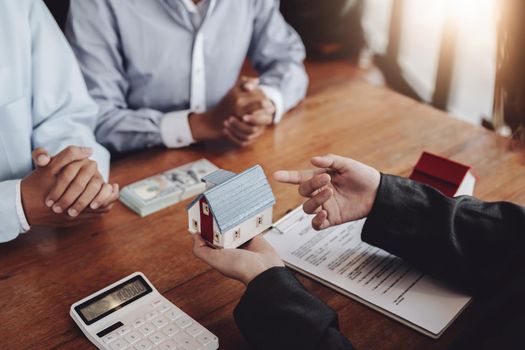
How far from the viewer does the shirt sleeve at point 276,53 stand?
1.67 metres

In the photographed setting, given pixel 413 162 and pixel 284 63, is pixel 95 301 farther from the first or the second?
pixel 284 63

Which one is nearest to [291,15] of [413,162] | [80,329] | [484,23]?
[484,23]

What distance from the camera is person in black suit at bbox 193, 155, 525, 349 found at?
77 centimetres

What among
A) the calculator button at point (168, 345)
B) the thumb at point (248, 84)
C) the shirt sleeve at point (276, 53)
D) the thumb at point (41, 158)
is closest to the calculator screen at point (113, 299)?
the calculator button at point (168, 345)

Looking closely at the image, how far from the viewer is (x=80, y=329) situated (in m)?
0.84

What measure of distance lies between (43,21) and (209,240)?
705mm

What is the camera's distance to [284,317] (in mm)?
770

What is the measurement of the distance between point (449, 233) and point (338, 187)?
0.72 feet

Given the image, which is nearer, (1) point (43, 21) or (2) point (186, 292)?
(2) point (186, 292)

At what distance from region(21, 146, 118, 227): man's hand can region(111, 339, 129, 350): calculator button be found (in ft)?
1.08

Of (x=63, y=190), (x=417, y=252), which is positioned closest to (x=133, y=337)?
(x=63, y=190)

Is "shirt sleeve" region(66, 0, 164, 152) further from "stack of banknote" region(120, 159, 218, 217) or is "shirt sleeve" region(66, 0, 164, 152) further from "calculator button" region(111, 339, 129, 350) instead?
"calculator button" region(111, 339, 129, 350)

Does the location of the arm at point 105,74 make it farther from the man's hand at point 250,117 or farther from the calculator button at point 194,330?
the calculator button at point 194,330

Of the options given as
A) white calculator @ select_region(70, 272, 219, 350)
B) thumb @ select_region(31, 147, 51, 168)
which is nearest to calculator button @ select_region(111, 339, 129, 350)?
white calculator @ select_region(70, 272, 219, 350)
